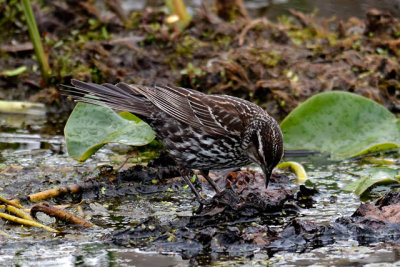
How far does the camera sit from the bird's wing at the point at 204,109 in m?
6.35

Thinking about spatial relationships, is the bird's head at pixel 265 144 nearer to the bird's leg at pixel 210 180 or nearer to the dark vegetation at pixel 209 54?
the bird's leg at pixel 210 180

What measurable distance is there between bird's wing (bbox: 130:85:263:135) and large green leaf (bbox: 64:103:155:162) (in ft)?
1.18

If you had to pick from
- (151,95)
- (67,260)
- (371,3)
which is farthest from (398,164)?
(371,3)

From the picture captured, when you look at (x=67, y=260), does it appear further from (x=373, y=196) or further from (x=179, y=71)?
(x=179, y=71)

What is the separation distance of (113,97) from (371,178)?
2.46 meters

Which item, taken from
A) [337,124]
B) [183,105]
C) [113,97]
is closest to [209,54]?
[337,124]

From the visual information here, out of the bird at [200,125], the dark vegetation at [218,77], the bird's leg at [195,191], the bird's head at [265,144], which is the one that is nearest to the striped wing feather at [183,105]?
the bird at [200,125]

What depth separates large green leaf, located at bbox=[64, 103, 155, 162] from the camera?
21.4ft

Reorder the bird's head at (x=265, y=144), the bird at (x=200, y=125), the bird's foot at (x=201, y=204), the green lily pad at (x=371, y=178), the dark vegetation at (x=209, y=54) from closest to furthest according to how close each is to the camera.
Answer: the bird's foot at (x=201, y=204) → the bird's head at (x=265, y=144) → the bird at (x=200, y=125) → the green lily pad at (x=371, y=178) → the dark vegetation at (x=209, y=54)

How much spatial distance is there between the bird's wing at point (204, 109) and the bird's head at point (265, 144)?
0.14m

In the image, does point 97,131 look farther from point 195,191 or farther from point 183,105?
point 195,191

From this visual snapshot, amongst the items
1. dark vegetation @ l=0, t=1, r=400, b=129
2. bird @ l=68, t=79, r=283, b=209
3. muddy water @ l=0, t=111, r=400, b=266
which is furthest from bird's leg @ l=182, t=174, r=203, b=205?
dark vegetation @ l=0, t=1, r=400, b=129

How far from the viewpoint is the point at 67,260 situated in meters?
4.75

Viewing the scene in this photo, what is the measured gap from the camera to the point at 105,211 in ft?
19.4
